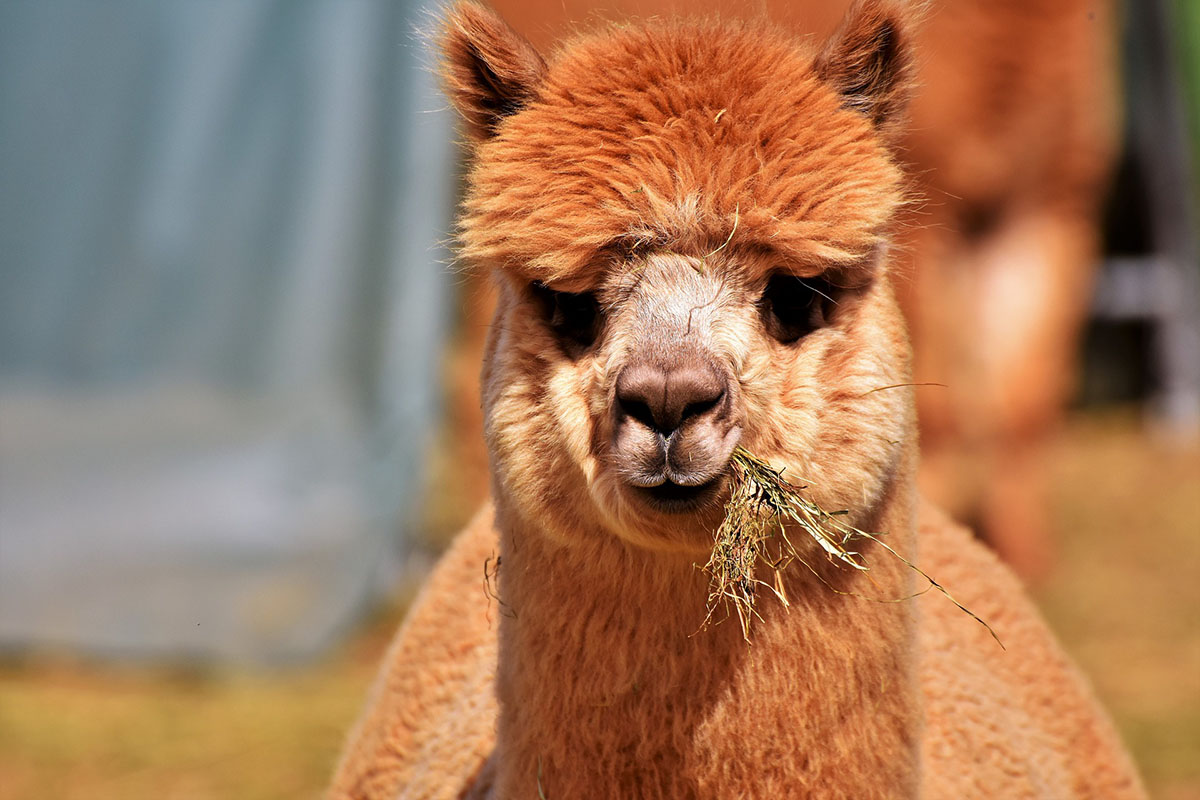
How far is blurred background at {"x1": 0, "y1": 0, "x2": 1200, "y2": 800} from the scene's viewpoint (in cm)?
554

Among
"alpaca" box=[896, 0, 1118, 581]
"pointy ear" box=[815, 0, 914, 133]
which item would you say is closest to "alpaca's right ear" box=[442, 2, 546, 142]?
"pointy ear" box=[815, 0, 914, 133]

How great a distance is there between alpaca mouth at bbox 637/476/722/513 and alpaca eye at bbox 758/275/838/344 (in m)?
0.29

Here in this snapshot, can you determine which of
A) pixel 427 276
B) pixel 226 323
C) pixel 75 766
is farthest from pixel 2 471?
pixel 427 276

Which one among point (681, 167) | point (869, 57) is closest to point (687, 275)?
point (681, 167)

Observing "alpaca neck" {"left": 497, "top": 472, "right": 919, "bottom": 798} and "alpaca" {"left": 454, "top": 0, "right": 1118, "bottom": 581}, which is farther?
"alpaca" {"left": 454, "top": 0, "right": 1118, "bottom": 581}

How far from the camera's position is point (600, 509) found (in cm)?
195

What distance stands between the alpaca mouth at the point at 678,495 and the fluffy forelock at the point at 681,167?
1.13 ft

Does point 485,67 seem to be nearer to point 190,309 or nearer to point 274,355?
point 190,309

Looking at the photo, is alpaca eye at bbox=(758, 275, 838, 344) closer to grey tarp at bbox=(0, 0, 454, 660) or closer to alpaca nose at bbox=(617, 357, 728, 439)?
alpaca nose at bbox=(617, 357, 728, 439)

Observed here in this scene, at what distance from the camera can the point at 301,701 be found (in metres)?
5.48

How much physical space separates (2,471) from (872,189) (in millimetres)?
4669

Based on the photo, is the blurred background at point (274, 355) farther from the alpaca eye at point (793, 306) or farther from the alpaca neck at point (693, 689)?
the alpaca eye at point (793, 306)

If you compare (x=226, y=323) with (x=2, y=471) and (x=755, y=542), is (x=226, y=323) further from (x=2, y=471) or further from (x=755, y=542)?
(x=755, y=542)

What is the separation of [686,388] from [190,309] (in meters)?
4.40
